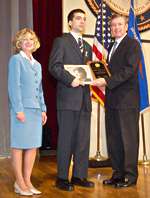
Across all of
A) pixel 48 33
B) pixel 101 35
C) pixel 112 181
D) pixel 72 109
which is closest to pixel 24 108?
pixel 72 109

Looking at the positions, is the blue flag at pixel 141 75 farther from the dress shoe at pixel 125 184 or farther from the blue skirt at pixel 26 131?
the blue skirt at pixel 26 131

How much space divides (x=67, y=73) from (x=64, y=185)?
96 cm

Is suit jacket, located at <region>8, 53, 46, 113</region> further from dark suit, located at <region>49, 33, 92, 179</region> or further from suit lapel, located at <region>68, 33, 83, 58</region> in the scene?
suit lapel, located at <region>68, 33, 83, 58</region>

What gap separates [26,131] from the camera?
125 inches

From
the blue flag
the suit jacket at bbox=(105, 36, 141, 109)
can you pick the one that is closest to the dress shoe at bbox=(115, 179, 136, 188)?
the suit jacket at bbox=(105, 36, 141, 109)

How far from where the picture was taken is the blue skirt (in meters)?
3.17

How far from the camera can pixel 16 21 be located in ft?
16.8

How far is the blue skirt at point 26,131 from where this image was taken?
3174 millimetres

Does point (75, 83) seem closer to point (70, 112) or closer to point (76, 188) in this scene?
point (70, 112)

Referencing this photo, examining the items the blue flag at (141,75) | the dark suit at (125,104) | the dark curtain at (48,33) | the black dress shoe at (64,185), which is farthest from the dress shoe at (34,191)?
the dark curtain at (48,33)

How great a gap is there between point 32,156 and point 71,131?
425 millimetres

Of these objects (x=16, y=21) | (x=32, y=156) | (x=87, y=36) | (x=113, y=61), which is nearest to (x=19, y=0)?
(x=16, y=21)

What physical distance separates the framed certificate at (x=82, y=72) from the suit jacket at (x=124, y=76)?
16cm

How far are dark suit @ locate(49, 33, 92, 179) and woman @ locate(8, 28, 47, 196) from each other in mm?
244
